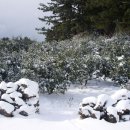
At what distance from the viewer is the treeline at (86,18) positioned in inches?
803

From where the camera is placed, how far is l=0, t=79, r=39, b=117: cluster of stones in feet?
32.2

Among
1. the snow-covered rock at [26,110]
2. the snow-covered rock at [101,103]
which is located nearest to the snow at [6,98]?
the snow-covered rock at [26,110]

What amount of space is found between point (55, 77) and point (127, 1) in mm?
9582

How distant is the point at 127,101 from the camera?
9758 mm

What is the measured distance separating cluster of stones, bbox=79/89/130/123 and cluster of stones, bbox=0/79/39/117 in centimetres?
121

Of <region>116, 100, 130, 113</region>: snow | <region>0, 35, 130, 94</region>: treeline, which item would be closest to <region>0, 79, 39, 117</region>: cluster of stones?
<region>0, 35, 130, 94</region>: treeline

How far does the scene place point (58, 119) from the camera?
9.75m

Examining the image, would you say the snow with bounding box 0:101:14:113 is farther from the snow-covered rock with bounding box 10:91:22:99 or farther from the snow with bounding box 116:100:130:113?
the snow with bounding box 116:100:130:113

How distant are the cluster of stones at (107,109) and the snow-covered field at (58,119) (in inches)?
6.2

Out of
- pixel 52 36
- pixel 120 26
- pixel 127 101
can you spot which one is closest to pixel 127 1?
pixel 120 26

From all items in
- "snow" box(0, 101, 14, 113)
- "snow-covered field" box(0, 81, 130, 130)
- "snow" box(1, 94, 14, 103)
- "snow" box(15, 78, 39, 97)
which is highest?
"snow" box(15, 78, 39, 97)

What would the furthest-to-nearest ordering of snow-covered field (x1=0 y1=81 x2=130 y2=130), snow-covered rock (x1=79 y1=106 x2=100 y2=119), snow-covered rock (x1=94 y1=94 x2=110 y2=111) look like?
snow-covered rock (x1=94 y1=94 x2=110 y2=111)
snow-covered rock (x1=79 y1=106 x2=100 y2=119)
snow-covered field (x1=0 y1=81 x2=130 y2=130)

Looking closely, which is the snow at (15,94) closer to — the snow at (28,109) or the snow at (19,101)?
the snow at (19,101)

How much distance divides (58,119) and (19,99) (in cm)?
108
